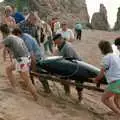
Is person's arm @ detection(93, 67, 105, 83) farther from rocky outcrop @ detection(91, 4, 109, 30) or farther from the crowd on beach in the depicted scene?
rocky outcrop @ detection(91, 4, 109, 30)

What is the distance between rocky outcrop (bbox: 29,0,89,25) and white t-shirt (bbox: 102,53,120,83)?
55026 millimetres

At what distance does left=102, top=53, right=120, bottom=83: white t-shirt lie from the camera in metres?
10.8

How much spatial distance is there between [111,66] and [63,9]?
6826 centimetres

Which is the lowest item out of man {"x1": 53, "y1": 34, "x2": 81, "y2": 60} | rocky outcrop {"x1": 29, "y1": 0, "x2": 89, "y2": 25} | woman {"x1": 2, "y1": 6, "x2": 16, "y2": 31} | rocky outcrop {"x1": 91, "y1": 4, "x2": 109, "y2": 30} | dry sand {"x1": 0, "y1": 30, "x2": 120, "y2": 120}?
rocky outcrop {"x1": 91, "y1": 4, "x2": 109, "y2": 30}

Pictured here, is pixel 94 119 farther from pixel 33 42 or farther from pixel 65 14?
pixel 65 14

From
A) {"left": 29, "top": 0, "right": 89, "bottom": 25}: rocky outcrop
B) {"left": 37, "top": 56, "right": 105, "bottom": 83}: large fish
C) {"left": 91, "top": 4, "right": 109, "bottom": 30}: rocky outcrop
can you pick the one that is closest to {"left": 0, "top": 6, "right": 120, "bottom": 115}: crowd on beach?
{"left": 37, "top": 56, "right": 105, "bottom": 83}: large fish

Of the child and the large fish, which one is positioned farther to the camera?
the large fish

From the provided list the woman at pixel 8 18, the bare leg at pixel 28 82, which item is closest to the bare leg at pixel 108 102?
the bare leg at pixel 28 82

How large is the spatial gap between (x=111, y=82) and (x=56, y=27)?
14.2 meters

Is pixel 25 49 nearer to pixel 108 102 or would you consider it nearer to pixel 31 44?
pixel 31 44

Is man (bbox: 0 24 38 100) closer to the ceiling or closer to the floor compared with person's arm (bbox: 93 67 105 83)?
closer to the ceiling

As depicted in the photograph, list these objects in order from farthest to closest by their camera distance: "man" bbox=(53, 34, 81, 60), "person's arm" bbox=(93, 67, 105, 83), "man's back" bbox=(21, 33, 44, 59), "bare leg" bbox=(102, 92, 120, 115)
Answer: "man's back" bbox=(21, 33, 44, 59) → "man" bbox=(53, 34, 81, 60) → "bare leg" bbox=(102, 92, 120, 115) → "person's arm" bbox=(93, 67, 105, 83)

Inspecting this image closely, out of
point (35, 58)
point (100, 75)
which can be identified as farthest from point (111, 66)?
point (35, 58)

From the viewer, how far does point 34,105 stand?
38.6ft
